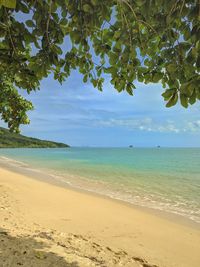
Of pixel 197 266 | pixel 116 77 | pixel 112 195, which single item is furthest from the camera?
pixel 112 195

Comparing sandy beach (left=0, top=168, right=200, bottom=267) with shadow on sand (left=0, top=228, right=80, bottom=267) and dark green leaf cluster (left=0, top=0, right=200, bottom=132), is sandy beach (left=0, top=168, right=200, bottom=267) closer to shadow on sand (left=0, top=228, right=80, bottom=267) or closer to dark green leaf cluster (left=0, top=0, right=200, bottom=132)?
shadow on sand (left=0, top=228, right=80, bottom=267)

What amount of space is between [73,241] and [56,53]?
4.19 metres

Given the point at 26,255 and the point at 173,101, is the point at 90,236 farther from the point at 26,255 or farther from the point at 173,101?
the point at 173,101

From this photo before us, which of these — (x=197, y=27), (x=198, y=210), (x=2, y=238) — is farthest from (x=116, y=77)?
(x=198, y=210)

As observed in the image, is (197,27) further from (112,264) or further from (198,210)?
(198,210)

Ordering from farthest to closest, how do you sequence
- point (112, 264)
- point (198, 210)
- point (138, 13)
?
point (198, 210) < point (112, 264) < point (138, 13)

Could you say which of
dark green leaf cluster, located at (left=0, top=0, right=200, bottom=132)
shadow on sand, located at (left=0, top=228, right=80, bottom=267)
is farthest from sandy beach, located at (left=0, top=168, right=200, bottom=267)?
dark green leaf cluster, located at (left=0, top=0, right=200, bottom=132)

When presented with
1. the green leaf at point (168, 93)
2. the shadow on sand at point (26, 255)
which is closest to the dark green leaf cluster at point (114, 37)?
the green leaf at point (168, 93)

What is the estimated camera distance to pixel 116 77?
3.55 meters

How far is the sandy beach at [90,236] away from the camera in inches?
205

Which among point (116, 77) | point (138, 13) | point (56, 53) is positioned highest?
point (138, 13)

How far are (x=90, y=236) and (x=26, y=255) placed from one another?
2531 mm

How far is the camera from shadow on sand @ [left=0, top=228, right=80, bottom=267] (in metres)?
4.64

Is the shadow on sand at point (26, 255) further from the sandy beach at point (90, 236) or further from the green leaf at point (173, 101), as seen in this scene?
the green leaf at point (173, 101)
